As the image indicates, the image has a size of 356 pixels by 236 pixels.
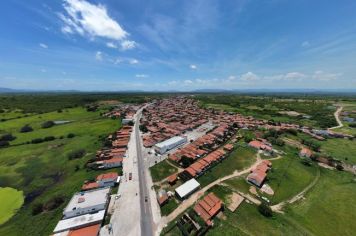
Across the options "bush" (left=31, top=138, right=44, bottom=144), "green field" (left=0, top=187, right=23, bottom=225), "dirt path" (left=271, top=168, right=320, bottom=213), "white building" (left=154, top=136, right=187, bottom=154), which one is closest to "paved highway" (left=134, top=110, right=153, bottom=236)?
"white building" (left=154, top=136, right=187, bottom=154)

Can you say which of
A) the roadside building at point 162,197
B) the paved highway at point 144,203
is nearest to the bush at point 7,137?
the paved highway at point 144,203

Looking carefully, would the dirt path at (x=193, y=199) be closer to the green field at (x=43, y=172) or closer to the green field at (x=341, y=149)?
the green field at (x=43, y=172)

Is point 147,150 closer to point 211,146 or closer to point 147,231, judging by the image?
point 211,146

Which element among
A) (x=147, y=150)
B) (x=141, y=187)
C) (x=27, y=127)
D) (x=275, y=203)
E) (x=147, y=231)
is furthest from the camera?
(x=27, y=127)

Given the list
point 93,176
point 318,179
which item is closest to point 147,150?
point 93,176

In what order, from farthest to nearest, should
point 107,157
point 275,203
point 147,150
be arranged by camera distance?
point 147,150 < point 107,157 < point 275,203

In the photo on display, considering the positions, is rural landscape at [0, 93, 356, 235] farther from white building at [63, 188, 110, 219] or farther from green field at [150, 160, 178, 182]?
white building at [63, 188, 110, 219]

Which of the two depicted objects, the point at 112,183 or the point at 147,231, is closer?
the point at 147,231

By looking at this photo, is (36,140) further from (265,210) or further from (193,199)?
(265,210)
